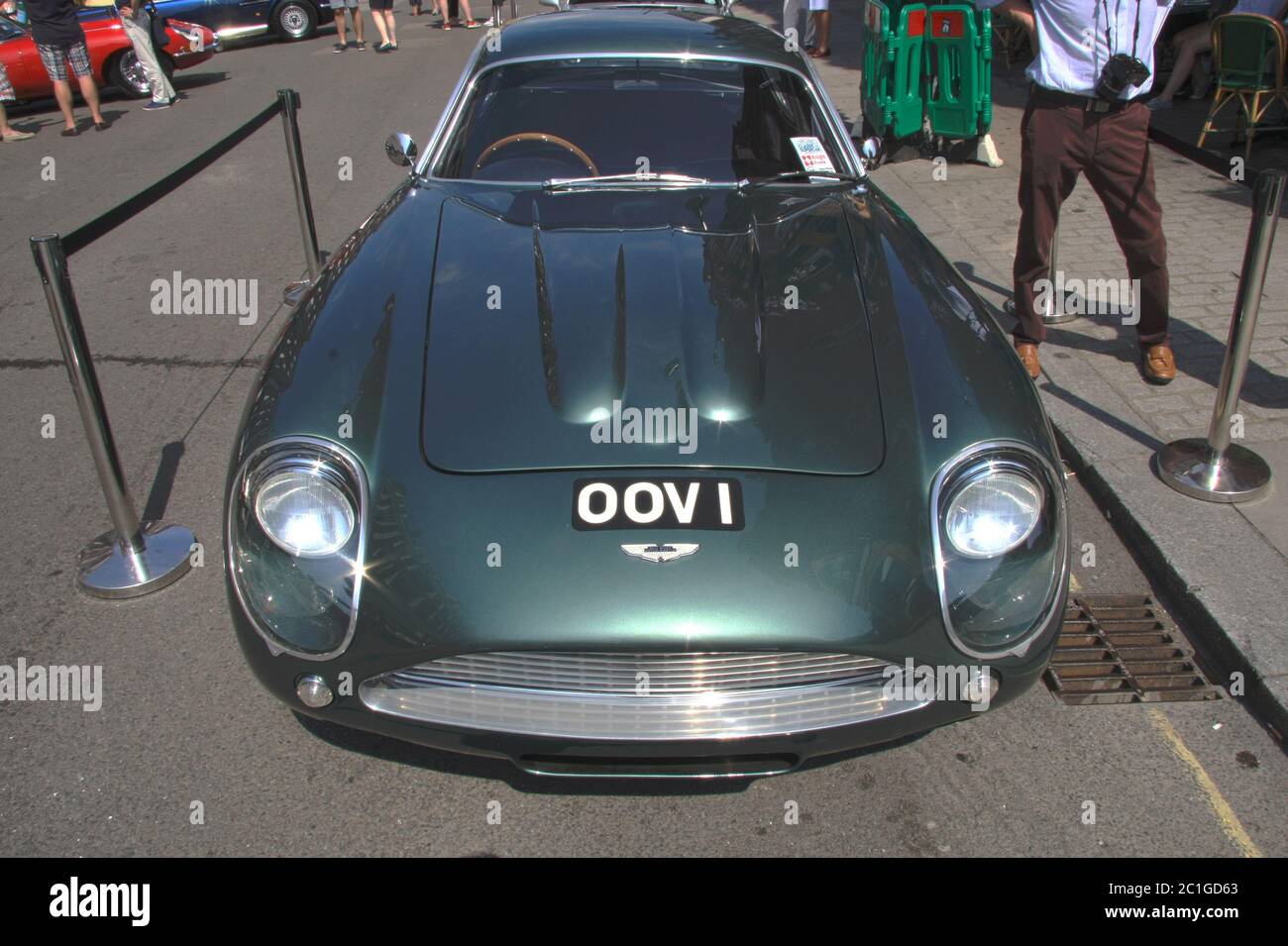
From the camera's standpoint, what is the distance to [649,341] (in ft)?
8.57

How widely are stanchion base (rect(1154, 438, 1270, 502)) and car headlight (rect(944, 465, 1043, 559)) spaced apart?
164cm

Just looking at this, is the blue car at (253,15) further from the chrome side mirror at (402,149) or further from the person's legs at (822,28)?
the chrome side mirror at (402,149)

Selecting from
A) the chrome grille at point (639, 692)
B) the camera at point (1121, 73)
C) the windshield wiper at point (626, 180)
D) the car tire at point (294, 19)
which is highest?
the camera at point (1121, 73)

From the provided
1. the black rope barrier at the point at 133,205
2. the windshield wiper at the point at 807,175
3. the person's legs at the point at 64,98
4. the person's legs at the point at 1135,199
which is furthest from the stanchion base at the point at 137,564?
the person's legs at the point at 64,98

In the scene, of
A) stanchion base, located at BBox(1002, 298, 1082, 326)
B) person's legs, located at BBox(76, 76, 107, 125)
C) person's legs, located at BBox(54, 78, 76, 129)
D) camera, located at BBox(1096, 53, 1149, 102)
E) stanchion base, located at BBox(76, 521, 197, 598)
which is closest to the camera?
stanchion base, located at BBox(76, 521, 197, 598)

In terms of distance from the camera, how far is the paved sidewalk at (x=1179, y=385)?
122 inches

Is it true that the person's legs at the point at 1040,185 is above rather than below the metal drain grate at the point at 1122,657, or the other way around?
above

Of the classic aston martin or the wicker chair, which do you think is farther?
the wicker chair

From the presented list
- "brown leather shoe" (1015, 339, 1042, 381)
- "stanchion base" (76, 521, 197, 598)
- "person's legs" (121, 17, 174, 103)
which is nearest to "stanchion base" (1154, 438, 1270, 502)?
"brown leather shoe" (1015, 339, 1042, 381)

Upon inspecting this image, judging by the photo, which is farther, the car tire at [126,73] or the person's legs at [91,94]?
the car tire at [126,73]

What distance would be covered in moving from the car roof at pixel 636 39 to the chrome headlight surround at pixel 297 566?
2.20 m

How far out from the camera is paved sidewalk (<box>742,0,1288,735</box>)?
10.2 feet

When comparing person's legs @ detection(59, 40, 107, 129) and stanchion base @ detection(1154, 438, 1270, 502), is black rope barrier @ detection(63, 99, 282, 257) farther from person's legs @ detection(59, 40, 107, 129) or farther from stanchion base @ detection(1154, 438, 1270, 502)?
person's legs @ detection(59, 40, 107, 129)

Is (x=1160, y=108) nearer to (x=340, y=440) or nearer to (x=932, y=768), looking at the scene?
(x=932, y=768)
